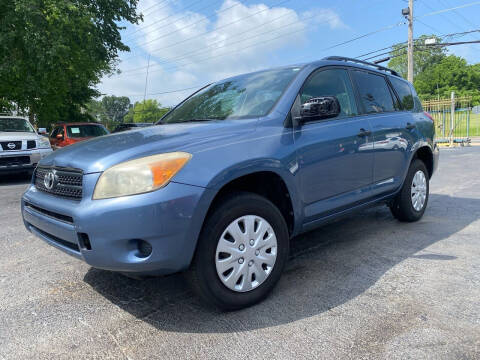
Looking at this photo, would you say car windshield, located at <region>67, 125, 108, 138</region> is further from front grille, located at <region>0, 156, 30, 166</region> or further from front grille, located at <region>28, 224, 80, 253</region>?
front grille, located at <region>28, 224, 80, 253</region>

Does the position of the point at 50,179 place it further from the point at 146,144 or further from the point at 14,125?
the point at 14,125

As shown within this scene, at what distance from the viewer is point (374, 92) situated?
3.92 m

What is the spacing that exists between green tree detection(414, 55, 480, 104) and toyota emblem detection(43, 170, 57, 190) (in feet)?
213

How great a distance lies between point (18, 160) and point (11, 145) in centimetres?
34

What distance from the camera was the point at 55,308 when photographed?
251 centimetres

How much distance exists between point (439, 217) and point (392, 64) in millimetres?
75732

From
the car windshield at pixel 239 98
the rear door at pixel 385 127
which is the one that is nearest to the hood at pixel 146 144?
the car windshield at pixel 239 98

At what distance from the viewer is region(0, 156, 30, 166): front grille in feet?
26.3

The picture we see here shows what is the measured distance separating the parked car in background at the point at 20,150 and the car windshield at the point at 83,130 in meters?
3.25

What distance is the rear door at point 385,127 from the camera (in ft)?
12.0

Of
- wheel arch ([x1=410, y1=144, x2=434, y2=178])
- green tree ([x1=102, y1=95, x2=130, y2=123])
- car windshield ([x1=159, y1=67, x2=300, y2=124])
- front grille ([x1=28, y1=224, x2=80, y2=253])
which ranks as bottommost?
front grille ([x1=28, y1=224, x2=80, y2=253])

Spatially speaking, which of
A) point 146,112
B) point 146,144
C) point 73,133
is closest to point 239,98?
point 146,144

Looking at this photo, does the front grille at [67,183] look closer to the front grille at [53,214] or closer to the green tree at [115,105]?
the front grille at [53,214]

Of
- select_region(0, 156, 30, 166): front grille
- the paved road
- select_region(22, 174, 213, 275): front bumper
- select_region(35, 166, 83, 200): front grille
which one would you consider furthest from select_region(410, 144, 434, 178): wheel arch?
select_region(0, 156, 30, 166): front grille
